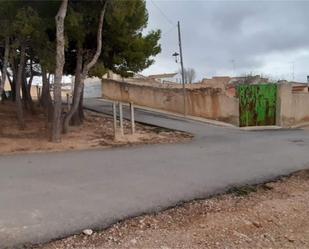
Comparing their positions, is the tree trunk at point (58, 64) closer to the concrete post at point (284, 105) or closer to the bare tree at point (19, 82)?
the bare tree at point (19, 82)

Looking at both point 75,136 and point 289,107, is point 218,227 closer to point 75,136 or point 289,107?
point 75,136

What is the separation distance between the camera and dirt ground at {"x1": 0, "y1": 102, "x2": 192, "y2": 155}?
13.9m

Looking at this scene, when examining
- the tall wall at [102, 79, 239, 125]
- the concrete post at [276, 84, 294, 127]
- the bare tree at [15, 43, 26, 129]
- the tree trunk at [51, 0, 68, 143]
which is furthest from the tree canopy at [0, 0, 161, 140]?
the concrete post at [276, 84, 294, 127]

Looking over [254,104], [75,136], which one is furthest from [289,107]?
[75,136]

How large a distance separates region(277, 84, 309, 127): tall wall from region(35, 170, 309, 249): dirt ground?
18234mm

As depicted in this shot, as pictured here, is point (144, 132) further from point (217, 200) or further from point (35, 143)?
point (217, 200)

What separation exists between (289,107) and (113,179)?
19304 millimetres

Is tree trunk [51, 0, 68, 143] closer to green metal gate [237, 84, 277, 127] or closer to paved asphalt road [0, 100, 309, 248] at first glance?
paved asphalt road [0, 100, 309, 248]

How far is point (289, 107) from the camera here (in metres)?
26.0

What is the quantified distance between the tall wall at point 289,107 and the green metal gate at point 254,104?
0.55m

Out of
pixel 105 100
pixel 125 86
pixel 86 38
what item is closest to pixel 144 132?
pixel 86 38

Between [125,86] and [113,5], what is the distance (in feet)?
54.1

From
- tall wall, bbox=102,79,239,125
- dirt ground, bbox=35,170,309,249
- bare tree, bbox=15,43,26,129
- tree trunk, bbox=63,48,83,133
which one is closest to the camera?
dirt ground, bbox=35,170,309,249

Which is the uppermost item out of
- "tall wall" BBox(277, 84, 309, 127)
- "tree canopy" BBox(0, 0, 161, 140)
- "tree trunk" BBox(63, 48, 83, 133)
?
"tree canopy" BBox(0, 0, 161, 140)
